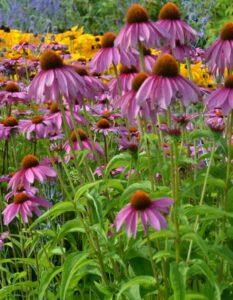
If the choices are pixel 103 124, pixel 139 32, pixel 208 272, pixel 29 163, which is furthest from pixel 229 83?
pixel 103 124

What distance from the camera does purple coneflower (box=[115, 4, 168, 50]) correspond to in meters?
1.83

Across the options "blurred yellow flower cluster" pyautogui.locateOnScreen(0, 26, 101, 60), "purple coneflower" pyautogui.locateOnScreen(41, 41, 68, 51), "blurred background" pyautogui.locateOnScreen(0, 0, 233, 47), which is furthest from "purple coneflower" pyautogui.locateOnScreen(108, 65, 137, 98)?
"blurred background" pyautogui.locateOnScreen(0, 0, 233, 47)

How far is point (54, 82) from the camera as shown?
1.82 metres

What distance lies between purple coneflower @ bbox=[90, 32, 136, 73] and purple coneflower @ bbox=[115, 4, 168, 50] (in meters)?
0.10

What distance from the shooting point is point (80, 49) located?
5.13 meters

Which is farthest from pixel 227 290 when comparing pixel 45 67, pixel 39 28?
Result: pixel 39 28

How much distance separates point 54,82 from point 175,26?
397mm

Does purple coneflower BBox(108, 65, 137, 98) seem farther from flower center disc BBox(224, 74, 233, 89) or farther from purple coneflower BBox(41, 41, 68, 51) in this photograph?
purple coneflower BBox(41, 41, 68, 51)

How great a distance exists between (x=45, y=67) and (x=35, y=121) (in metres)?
0.47

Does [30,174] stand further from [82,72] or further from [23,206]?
[82,72]

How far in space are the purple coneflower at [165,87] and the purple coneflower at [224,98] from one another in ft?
0.33

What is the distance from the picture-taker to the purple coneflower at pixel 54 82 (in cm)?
180

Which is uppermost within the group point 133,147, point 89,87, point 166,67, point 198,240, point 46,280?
point 166,67

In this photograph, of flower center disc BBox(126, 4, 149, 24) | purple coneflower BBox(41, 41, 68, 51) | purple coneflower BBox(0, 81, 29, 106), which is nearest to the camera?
flower center disc BBox(126, 4, 149, 24)
